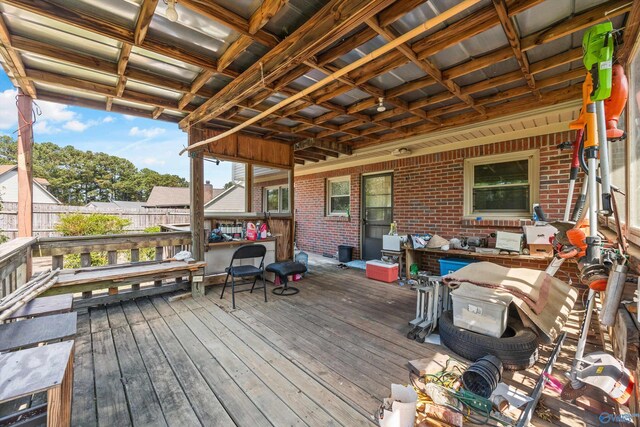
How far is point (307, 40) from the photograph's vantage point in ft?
7.11

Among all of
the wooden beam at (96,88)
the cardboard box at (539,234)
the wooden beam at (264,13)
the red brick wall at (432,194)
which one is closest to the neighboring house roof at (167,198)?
the red brick wall at (432,194)

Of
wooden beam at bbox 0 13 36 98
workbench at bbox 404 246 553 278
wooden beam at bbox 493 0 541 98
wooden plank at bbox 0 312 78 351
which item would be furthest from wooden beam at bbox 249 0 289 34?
workbench at bbox 404 246 553 278

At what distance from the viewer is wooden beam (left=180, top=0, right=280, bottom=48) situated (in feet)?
6.26

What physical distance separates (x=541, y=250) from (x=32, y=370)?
5099 millimetres

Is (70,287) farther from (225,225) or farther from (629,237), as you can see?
(629,237)

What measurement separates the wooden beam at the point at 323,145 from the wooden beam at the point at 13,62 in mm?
3927

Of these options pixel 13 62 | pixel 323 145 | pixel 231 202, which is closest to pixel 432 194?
pixel 323 145

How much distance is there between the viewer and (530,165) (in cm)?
408

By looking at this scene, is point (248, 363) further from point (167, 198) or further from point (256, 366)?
point (167, 198)

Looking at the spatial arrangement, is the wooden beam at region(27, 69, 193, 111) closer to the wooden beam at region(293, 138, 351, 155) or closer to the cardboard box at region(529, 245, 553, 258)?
the wooden beam at region(293, 138, 351, 155)

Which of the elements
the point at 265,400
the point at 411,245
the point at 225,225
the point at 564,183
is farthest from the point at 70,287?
the point at 564,183

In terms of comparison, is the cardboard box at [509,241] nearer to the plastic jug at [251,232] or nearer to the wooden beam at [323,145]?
the wooden beam at [323,145]

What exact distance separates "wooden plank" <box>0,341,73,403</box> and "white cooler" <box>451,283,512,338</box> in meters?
2.67

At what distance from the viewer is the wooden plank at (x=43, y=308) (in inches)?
A: 71.2
